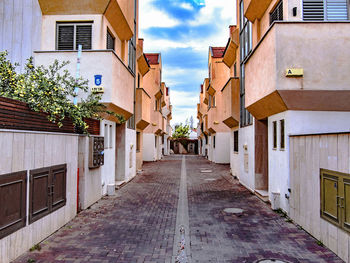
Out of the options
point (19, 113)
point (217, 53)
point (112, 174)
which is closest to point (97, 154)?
point (112, 174)

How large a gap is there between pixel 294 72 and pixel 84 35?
24.7 feet

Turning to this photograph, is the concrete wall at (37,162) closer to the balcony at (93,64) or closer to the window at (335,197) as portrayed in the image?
the balcony at (93,64)

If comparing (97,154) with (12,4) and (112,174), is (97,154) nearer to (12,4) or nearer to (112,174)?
(112,174)

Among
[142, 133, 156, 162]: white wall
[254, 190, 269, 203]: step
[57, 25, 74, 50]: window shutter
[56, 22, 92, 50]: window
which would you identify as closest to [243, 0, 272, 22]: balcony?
[56, 22, 92, 50]: window

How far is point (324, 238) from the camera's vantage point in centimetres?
574

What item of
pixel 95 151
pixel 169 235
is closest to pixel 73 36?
pixel 95 151

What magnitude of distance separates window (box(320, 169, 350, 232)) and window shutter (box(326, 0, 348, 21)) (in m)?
4.95

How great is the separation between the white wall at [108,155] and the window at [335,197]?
770 cm

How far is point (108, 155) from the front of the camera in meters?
11.8

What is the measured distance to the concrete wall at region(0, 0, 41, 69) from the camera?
10.5m

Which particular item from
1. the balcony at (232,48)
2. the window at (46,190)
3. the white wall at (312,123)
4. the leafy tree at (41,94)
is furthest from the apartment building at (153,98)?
the window at (46,190)

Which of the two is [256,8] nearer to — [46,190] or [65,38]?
[65,38]

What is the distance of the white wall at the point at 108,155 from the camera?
1109 cm

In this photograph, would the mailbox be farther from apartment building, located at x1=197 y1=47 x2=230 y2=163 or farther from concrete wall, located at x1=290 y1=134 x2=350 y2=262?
apartment building, located at x1=197 y1=47 x2=230 y2=163
